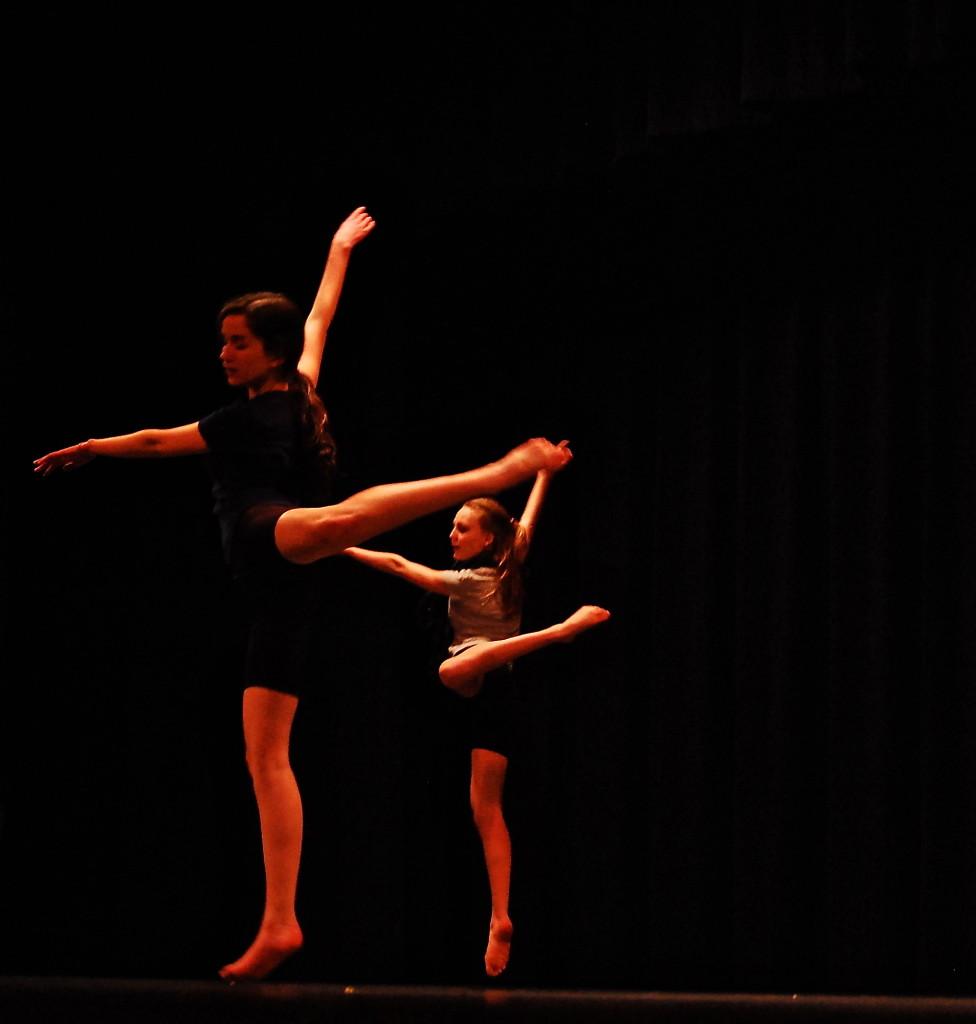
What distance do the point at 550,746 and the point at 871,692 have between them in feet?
3.59

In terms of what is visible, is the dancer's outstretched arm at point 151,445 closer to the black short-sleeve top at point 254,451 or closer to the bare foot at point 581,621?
the black short-sleeve top at point 254,451

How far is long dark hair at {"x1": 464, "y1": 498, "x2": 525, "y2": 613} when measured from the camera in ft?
13.7

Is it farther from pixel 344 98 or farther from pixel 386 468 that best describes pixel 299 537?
pixel 344 98

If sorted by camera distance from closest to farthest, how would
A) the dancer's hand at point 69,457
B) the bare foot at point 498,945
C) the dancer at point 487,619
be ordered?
the dancer's hand at point 69,457, the bare foot at point 498,945, the dancer at point 487,619

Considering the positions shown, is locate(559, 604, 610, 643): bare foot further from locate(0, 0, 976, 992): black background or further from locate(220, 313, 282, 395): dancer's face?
locate(0, 0, 976, 992): black background

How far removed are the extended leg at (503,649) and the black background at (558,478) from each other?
1.08 meters

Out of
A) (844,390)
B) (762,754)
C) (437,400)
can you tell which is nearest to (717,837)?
(762,754)

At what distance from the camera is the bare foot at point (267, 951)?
124 inches

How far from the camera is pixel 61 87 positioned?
201 inches

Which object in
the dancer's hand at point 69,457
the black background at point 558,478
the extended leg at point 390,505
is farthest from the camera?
the black background at point 558,478

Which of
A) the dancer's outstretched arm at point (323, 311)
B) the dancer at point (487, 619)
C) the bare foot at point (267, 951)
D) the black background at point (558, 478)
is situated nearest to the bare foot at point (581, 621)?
the dancer at point (487, 619)

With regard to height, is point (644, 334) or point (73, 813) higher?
point (644, 334)

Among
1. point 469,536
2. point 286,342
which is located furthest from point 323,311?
point 469,536

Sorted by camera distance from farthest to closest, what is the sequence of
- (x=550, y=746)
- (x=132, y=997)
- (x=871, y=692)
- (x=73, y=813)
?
(x=73, y=813), (x=550, y=746), (x=871, y=692), (x=132, y=997)
